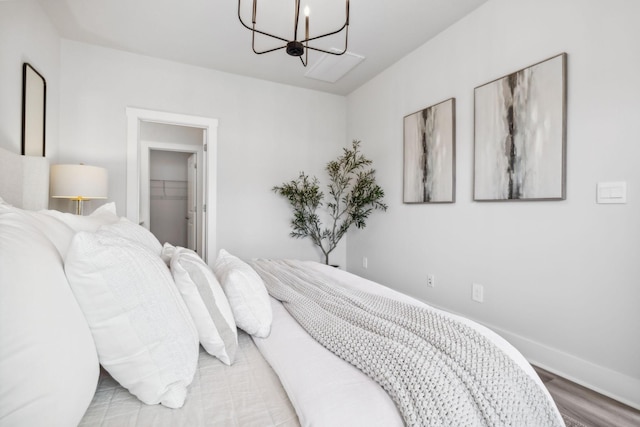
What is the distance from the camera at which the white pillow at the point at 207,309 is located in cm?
99

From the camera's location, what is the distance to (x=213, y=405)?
0.79 meters

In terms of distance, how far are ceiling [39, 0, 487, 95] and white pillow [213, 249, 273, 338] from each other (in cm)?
223

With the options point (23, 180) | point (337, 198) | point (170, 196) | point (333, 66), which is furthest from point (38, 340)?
point (170, 196)

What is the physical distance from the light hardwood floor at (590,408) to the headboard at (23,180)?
2.99 m

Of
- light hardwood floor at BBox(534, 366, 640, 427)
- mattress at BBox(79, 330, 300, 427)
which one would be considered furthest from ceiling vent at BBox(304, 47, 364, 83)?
light hardwood floor at BBox(534, 366, 640, 427)

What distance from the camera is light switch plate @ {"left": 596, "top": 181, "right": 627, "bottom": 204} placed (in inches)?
66.7

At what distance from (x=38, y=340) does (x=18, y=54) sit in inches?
100

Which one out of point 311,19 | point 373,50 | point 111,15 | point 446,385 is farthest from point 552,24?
point 111,15

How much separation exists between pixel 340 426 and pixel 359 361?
0.21m

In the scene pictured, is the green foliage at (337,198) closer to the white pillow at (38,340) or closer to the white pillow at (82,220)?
the white pillow at (82,220)

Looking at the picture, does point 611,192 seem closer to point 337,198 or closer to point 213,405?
point 213,405

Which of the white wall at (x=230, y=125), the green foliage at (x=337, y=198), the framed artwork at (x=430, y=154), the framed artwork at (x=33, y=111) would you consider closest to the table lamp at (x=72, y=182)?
the framed artwork at (x=33, y=111)

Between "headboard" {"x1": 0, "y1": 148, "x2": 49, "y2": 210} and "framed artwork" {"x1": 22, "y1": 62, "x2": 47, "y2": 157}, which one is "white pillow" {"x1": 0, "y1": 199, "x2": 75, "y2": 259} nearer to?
"headboard" {"x1": 0, "y1": 148, "x2": 49, "y2": 210}

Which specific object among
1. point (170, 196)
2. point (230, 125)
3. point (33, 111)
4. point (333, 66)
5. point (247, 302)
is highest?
point (333, 66)
